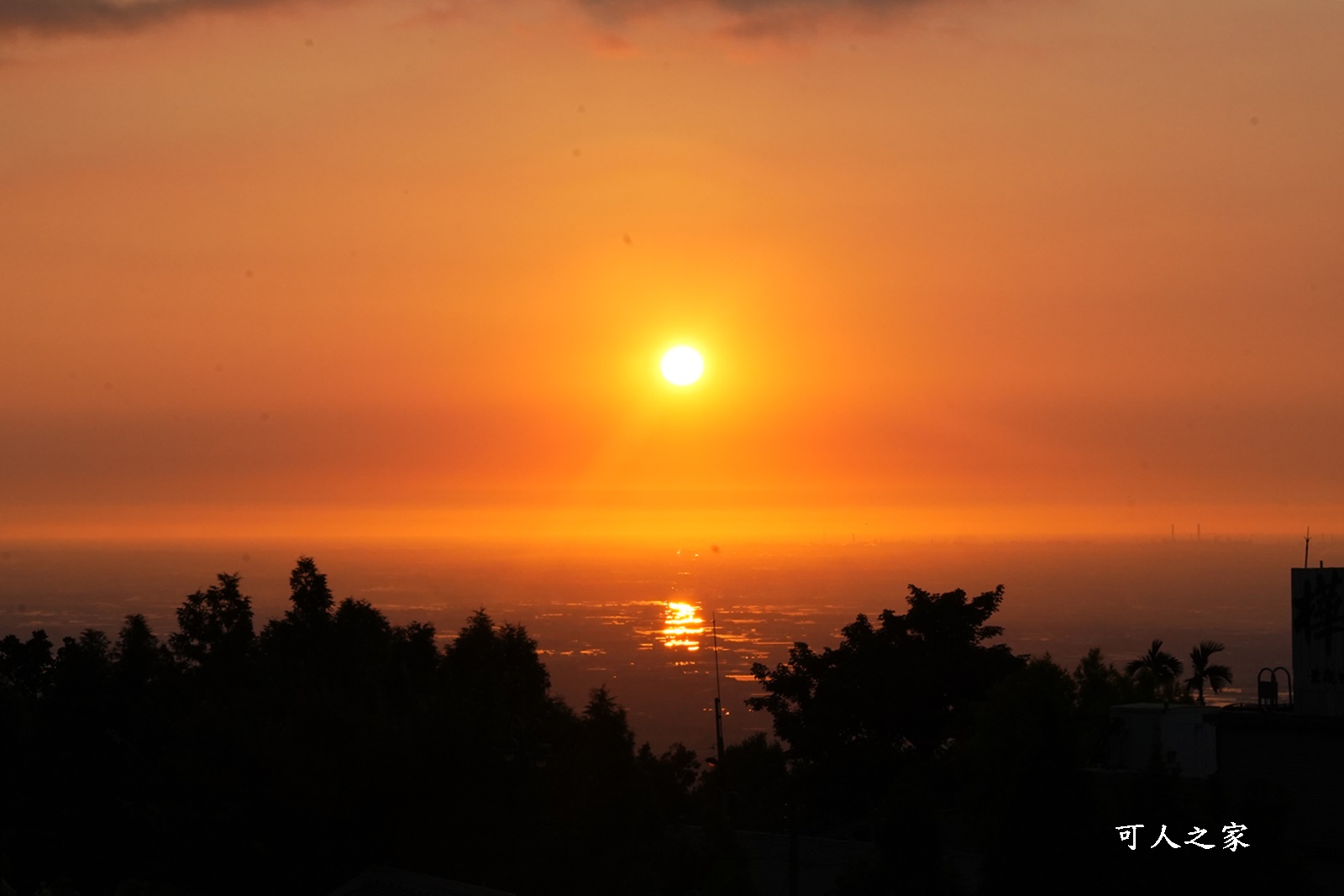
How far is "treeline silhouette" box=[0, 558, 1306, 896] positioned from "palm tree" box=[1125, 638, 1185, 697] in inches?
31.5

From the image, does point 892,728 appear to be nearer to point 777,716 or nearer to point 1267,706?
point 777,716

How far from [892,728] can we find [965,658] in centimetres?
439

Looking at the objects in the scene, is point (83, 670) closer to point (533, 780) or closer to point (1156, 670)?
point (533, 780)

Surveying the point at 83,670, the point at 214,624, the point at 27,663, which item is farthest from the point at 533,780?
the point at 214,624

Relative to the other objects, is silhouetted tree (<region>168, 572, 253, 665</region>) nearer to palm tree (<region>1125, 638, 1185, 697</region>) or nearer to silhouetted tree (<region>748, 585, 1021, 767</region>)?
silhouetted tree (<region>748, 585, 1021, 767</region>)

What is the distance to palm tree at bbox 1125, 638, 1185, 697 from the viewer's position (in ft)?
216

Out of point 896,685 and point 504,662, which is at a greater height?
point 896,685

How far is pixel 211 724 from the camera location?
48.8m

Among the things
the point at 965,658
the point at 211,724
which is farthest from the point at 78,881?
the point at 965,658

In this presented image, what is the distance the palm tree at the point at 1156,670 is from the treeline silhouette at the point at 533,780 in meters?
0.80

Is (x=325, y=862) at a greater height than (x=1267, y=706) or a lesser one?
lesser

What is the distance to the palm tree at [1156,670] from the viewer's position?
65750 mm

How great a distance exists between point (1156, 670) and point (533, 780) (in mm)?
43024

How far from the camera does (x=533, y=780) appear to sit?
41.8 meters
